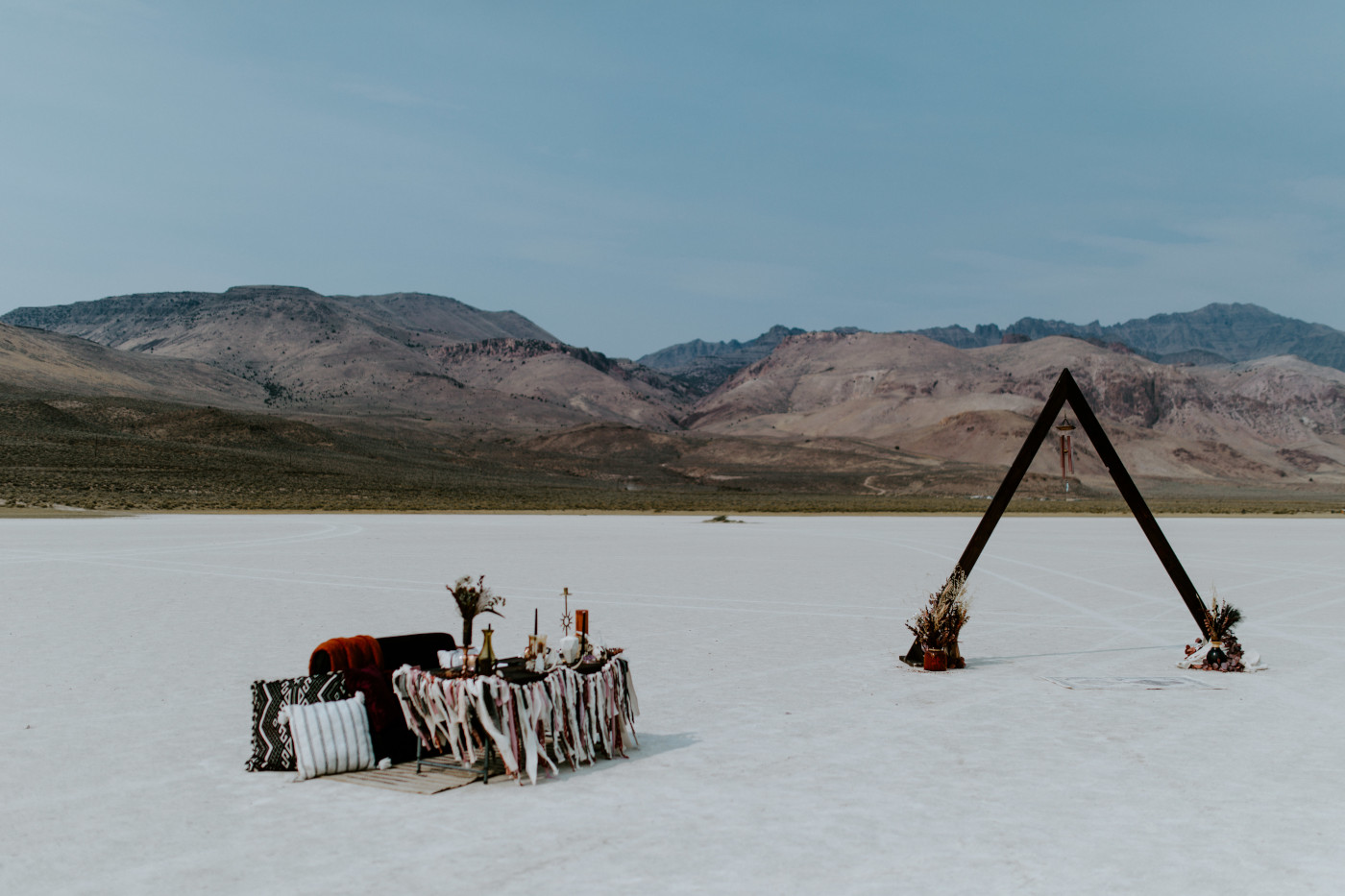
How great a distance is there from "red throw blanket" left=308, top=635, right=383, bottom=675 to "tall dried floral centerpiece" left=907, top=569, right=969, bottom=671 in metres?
5.78

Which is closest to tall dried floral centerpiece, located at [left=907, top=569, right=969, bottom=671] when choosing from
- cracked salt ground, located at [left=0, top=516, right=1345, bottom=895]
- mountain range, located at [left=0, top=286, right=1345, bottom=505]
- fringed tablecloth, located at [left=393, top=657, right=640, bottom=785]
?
cracked salt ground, located at [left=0, top=516, right=1345, bottom=895]

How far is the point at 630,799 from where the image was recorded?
686 cm

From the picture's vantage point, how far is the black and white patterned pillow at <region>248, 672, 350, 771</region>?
7.54 m

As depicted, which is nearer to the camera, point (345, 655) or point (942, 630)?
point (345, 655)

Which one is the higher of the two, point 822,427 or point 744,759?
point 822,427

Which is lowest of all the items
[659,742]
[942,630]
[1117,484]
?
[659,742]

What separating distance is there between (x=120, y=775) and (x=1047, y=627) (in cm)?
1170

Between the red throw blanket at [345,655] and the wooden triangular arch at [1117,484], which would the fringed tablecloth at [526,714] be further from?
the wooden triangular arch at [1117,484]

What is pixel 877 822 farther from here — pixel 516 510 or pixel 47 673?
pixel 516 510

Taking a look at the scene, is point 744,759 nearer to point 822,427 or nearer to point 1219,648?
point 1219,648

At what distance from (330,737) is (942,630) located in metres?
6.63

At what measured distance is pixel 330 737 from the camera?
7547 mm

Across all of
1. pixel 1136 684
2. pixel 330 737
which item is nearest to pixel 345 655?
pixel 330 737

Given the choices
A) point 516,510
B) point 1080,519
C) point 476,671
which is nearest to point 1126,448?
point 1080,519
